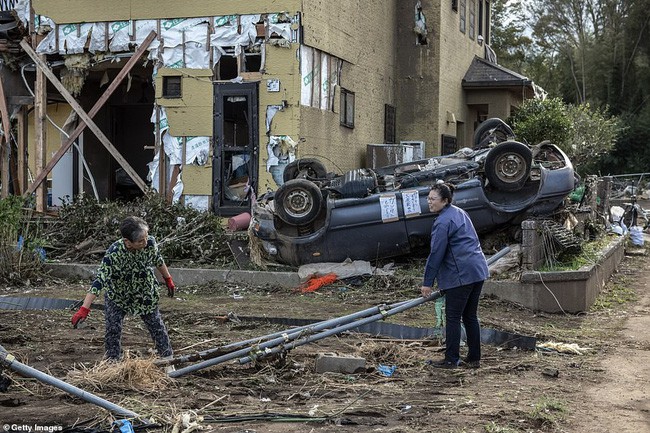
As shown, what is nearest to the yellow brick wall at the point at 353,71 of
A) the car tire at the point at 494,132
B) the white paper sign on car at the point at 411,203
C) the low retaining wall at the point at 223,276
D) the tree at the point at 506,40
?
the car tire at the point at 494,132

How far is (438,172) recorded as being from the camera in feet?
44.1

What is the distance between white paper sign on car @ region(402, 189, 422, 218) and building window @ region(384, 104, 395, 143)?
352 inches

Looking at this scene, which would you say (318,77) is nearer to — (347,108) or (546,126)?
(347,108)

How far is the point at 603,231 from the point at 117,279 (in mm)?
14462

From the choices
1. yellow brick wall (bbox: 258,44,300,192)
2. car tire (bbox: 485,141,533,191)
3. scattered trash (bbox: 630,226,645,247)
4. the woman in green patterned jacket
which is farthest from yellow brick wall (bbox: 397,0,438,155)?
the woman in green patterned jacket

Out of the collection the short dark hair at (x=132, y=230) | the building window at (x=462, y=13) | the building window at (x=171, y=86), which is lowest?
the short dark hair at (x=132, y=230)

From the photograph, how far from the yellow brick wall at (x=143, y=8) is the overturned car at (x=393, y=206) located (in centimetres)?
450

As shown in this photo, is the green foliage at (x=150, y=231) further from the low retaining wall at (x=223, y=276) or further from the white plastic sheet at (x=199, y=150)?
the white plastic sheet at (x=199, y=150)

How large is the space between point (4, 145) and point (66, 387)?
43.6 ft

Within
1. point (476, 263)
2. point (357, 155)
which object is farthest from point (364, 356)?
point (357, 155)

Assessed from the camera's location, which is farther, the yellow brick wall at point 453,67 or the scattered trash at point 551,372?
the yellow brick wall at point 453,67

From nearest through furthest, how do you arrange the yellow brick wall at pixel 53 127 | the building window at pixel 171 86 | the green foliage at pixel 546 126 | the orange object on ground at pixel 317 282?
the orange object on ground at pixel 317 282, the building window at pixel 171 86, the yellow brick wall at pixel 53 127, the green foliage at pixel 546 126

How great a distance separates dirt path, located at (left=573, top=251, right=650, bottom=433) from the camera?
6.29 meters

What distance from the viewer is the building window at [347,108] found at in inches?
727
